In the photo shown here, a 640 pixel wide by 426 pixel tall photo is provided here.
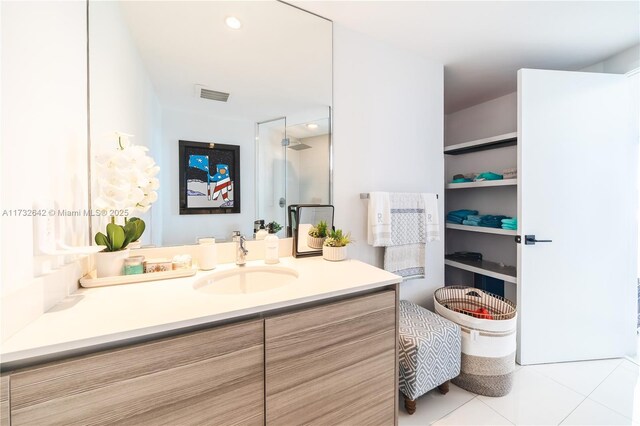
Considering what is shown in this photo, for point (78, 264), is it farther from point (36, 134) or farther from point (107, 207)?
point (36, 134)

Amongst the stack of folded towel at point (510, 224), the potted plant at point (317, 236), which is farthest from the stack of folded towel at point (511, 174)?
the potted plant at point (317, 236)

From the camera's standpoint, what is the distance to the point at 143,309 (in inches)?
28.4

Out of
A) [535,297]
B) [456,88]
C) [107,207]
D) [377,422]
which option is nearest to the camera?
[107,207]

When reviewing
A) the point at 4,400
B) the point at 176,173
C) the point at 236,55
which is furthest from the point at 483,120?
the point at 4,400

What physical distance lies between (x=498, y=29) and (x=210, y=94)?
5.95ft

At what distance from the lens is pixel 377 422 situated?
99 centimetres

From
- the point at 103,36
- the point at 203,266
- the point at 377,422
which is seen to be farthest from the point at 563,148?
the point at 103,36

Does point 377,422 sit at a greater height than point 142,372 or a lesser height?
lesser

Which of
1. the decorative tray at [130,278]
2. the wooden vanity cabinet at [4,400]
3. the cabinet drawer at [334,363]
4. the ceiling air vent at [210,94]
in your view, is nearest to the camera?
the wooden vanity cabinet at [4,400]

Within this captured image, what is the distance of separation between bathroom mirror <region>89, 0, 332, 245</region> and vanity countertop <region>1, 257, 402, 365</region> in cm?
38

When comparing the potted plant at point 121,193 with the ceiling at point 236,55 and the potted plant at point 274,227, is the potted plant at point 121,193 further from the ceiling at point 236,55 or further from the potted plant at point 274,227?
the potted plant at point 274,227

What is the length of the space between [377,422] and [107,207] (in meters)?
1.31

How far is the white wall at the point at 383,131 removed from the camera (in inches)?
63.6

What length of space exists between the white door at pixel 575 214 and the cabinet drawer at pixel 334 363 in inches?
53.5
